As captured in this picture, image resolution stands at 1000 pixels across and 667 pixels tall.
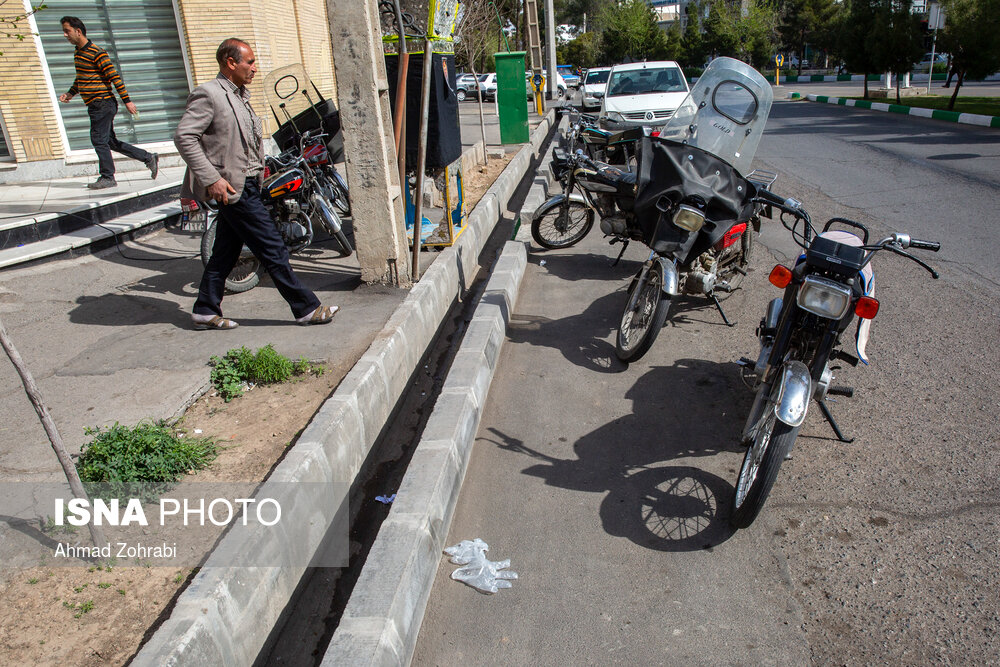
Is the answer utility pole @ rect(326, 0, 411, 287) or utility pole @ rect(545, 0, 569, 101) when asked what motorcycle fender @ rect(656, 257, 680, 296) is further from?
utility pole @ rect(545, 0, 569, 101)

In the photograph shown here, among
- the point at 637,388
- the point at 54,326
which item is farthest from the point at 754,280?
the point at 54,326

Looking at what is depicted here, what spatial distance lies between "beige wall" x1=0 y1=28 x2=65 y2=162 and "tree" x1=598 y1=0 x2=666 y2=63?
4531 centimetres

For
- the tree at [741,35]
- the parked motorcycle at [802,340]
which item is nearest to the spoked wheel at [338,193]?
the parked motorcycle at [802,340]

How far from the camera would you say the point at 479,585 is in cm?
311

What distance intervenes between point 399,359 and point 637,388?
1654 millimetres

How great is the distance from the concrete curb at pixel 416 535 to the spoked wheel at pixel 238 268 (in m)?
2.73

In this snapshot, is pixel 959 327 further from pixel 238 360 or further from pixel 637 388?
pixel 238 360

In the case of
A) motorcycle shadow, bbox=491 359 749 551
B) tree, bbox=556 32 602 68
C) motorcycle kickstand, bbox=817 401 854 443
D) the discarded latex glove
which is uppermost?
tree, bbox=556 32 602 68

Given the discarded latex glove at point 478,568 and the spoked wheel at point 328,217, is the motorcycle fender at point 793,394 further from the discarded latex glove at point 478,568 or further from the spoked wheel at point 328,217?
the spoked wheel at point 328,217

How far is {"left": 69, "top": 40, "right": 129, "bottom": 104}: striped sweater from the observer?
863cm

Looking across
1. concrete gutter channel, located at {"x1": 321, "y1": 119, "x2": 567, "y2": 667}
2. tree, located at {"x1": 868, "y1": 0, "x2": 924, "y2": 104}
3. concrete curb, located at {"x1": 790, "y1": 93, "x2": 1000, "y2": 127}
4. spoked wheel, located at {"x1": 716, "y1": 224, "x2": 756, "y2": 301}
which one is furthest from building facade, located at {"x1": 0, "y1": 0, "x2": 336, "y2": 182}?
tree, located at {"x1": 868, "y1": 0, "x2": 924, "y2": 104}

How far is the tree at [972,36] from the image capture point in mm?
16188

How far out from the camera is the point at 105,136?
29.3 feet

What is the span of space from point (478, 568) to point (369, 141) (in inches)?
162
